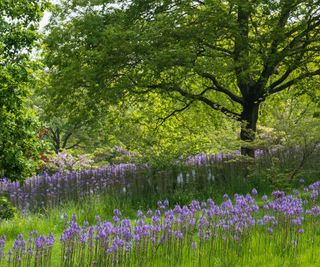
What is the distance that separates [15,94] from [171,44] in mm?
6265

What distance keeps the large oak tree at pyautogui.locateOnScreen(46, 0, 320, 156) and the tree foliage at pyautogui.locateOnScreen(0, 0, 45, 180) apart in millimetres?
4491

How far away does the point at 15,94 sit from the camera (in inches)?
288

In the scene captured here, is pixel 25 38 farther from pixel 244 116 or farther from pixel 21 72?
pixel 244 116

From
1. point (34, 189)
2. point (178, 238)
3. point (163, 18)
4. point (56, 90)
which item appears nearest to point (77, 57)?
point (56, 90)

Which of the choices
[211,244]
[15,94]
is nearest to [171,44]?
[15,94]

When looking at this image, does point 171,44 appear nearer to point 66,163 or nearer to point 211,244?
point 211,244

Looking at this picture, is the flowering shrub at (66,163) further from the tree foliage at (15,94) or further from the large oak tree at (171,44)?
the tree foliage at (15,94)

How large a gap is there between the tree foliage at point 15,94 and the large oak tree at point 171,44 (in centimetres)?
449

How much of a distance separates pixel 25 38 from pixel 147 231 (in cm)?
377

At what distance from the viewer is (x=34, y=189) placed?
13273 mm

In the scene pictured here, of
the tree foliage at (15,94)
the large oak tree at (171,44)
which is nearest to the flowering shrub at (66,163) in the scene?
the large oak tree at (171,44)

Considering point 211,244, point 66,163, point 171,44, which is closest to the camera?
point 211,244

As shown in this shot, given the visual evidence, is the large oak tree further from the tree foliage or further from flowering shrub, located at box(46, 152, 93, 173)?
flowering shrub, located at box(46, 152, 93, 173)

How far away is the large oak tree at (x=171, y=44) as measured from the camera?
41.1 feet
